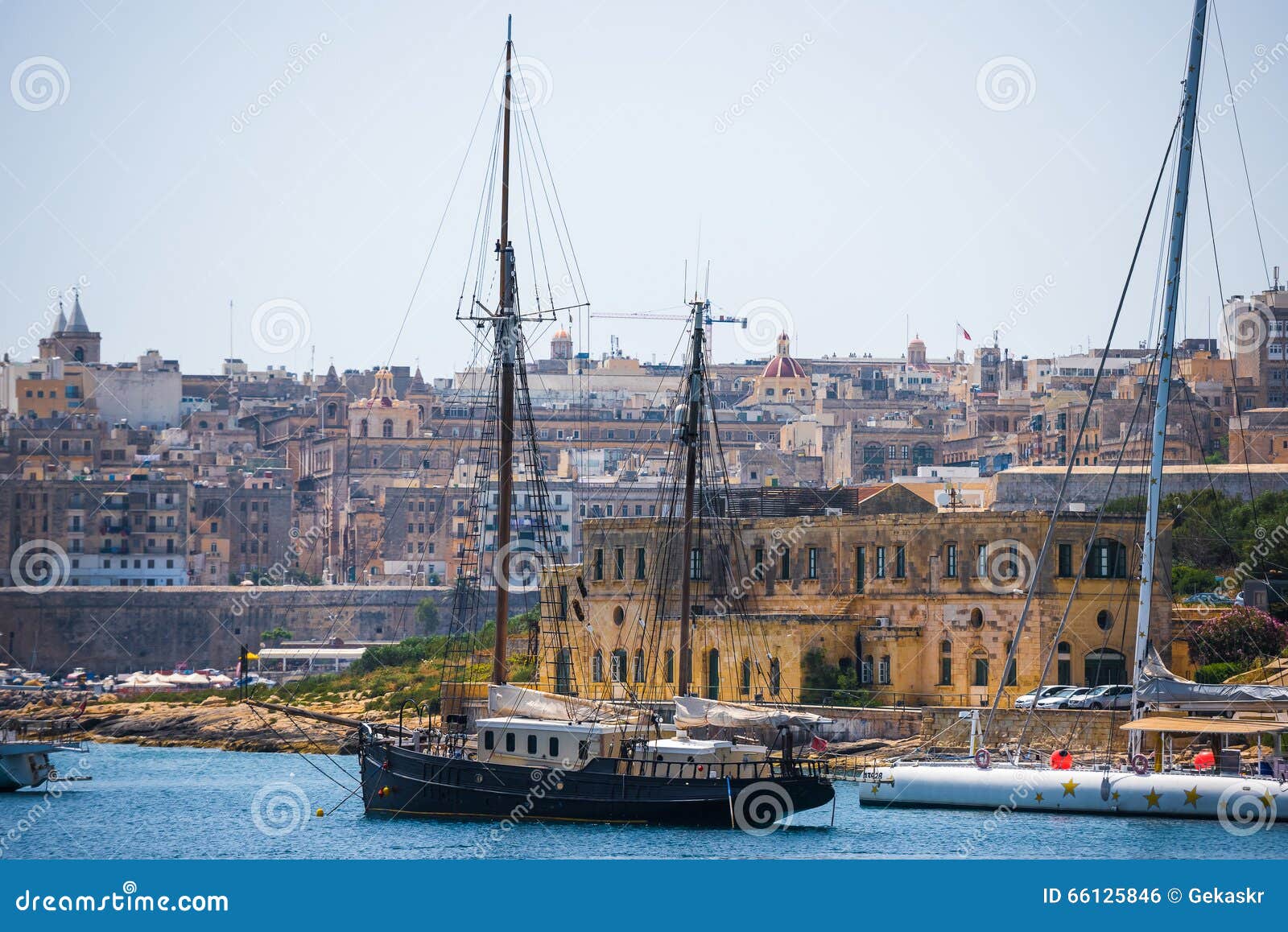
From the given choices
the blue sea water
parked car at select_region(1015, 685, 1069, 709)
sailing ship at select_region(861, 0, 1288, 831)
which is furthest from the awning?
parked car at select_region(1015, 685, 1069, 709)

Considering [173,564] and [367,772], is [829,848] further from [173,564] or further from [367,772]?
[173,564]

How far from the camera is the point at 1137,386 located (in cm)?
13438

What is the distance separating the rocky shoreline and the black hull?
26698mm

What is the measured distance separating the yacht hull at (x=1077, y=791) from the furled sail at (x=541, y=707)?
19.3ft

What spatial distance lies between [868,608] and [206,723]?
105 feet

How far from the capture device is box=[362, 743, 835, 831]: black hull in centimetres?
→ 4131

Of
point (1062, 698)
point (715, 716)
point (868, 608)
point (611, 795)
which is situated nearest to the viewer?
point (611, 795)

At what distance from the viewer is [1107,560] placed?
186 feet

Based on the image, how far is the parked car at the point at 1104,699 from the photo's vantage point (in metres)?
51.5

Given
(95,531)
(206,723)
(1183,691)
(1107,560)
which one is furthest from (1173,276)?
(95,531)

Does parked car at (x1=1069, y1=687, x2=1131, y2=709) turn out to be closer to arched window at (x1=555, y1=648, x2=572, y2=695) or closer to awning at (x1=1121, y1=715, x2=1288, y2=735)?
awning at (x1=1121, y1=715, x2=1288, y2=735)

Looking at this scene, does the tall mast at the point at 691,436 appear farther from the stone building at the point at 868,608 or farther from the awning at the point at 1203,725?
the awning at the point at 1203,725

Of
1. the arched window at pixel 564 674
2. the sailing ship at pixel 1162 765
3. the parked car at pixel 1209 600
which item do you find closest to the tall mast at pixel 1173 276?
the sailing ship at pixel 1162 765

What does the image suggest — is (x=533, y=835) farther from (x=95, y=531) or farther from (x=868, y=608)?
(x=95, y=531)
